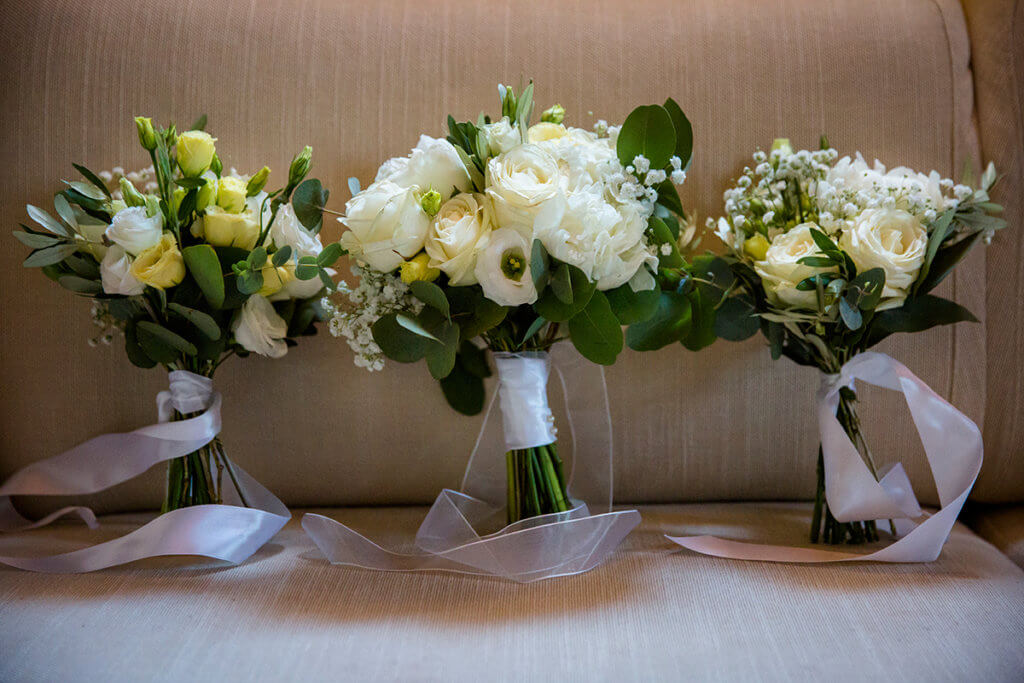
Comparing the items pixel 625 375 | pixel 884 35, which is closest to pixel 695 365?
pixel 625 375

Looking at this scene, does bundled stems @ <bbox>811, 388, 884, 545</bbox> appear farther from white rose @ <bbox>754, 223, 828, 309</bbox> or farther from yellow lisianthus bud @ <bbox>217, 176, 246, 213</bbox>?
yellow lisianthus bud @ <bbox>217, 176, 246, 213</bbox>

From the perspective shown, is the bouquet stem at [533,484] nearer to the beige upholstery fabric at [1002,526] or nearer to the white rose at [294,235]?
the white rose at [294,235]

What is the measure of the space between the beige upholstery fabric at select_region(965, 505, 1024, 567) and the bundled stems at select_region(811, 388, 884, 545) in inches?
6.8

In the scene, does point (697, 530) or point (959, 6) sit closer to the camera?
point (697, 530)

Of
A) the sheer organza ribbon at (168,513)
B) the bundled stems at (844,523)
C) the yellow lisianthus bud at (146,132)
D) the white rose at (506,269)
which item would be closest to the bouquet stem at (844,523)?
the bundled stems at (844,523)

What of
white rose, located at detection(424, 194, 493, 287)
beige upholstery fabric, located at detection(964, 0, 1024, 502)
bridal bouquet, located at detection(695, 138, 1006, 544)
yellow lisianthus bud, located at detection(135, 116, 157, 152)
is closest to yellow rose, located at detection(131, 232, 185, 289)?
yellow lisianthus bud, located at detection(135, 116, 157, 152)

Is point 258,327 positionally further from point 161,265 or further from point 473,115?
point 473,115

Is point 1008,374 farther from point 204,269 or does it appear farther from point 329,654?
point 204,269

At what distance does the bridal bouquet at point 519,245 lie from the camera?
82cm

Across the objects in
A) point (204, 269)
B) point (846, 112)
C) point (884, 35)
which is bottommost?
point (204, 269)

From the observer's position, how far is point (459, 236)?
2.66 feet

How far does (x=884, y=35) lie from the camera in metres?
1.13

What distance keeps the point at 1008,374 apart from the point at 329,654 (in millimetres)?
977

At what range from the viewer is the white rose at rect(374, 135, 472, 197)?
859 mm
